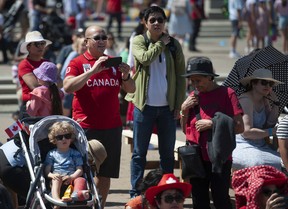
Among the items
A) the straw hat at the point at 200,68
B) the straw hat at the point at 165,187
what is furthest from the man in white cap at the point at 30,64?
the straw hat at the point at 165,187

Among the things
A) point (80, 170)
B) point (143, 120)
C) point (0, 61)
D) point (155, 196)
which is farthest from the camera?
point (0, 61)

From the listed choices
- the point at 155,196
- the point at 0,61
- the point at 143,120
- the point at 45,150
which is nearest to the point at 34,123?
the point at 45,150

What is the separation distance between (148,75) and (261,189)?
2.61 meters

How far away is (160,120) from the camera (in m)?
11.0

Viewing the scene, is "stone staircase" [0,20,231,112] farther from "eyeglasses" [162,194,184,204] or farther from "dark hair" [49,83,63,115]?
"eyeglasses" [162,194,184,204]

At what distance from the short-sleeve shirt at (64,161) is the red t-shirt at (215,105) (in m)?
1.10

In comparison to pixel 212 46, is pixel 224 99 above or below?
above

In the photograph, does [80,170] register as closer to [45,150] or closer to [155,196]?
[45,150]

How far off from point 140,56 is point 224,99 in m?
1.29

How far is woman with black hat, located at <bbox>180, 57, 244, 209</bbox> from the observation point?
9.87 m

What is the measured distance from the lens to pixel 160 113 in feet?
36.1

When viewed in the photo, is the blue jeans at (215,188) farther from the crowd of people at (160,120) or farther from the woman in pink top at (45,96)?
the woman in pink top at (45,96)

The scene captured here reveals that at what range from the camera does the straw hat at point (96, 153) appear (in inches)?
394

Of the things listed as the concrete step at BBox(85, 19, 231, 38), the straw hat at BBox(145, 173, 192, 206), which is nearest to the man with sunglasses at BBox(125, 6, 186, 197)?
the straw hat at BBox(145, 173, 192, 206)
